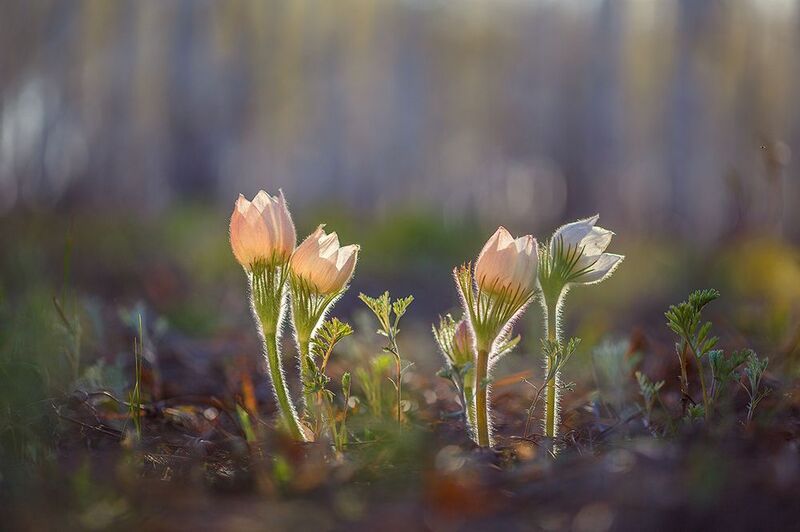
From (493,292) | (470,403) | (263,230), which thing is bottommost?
(470,403)

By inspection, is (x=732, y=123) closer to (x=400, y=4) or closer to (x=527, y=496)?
(x=400, y=4)

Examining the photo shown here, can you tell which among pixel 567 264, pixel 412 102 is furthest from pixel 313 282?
pixel 412 102

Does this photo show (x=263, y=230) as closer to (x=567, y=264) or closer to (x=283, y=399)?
(x=283, y=399)

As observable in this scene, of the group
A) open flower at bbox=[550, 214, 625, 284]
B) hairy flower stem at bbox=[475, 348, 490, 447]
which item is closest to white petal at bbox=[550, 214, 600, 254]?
open flower at bbox=[550, 214, 625, 284]

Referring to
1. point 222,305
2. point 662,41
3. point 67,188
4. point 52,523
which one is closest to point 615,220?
point 662,41

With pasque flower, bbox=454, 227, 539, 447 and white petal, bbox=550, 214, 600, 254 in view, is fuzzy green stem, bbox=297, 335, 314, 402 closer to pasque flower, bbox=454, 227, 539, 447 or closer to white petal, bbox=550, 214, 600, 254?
pasque flower, bbox=454, 227, 539, 447

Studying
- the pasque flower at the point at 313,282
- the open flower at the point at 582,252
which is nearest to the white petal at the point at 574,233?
the open flower at the point at 582,252
